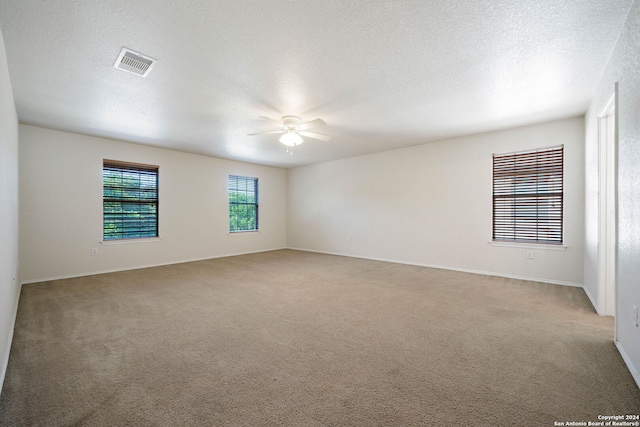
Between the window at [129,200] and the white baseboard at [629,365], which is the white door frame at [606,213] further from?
the window at [129,200]

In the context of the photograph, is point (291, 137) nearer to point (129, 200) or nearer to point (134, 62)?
point (134, 62)

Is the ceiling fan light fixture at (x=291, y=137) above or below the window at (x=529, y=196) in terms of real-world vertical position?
above

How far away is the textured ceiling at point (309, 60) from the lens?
1.92m

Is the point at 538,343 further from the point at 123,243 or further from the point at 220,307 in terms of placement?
the point at 123,243

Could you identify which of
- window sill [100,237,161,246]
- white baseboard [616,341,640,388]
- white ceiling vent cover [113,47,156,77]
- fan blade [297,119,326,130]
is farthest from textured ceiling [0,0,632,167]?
white baseboard [616,341,640,388]

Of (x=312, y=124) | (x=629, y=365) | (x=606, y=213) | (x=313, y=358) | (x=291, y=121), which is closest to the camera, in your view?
(x=629, y=365)

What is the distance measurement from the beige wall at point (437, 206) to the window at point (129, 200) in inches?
148

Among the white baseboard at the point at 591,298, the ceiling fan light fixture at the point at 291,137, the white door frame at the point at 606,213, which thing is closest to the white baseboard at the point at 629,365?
the white door frame at the point at 606,213

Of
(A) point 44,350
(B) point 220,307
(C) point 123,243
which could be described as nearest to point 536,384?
(B) point 220,307

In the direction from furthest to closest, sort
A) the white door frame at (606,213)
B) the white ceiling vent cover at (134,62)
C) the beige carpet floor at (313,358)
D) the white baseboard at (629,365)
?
the white door frame at (606,213), the white ceiling vent cover at (134,62), the white baseboard at (629,365), the beige carpet floor at (313,358)

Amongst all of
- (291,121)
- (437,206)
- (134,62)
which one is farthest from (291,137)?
(437,206)

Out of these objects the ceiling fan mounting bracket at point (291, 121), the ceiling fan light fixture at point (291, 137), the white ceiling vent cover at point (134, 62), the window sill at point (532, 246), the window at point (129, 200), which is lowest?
the window sill at point (532, 246)

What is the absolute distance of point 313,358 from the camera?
219 centimetres

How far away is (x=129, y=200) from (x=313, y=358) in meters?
5.05
